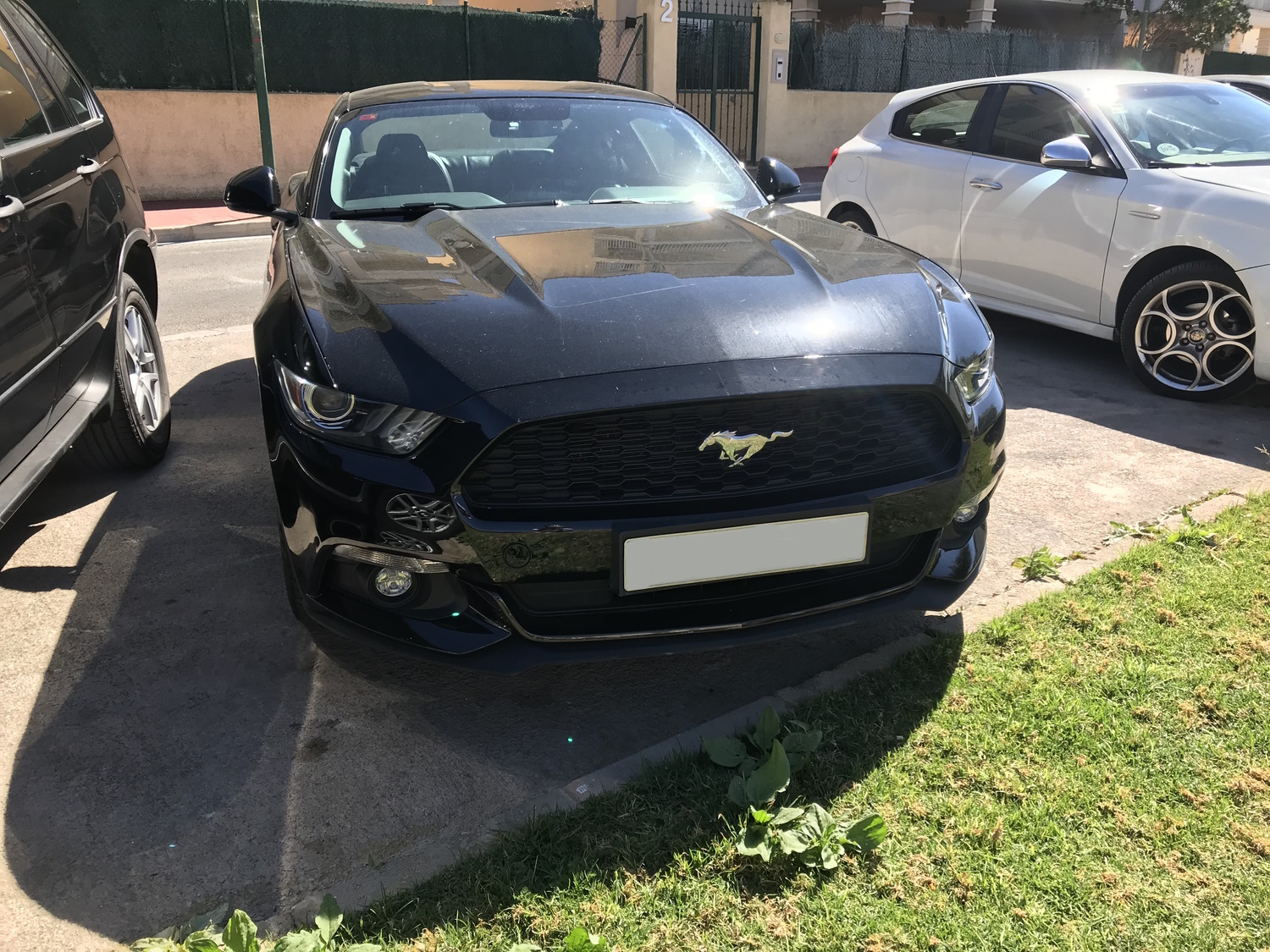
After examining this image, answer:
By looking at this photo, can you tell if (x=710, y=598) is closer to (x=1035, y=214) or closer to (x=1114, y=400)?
(x=1114, y=400)

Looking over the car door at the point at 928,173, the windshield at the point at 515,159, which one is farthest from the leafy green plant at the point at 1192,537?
the car door at the point at 928,173

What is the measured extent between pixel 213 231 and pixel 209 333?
5602mm

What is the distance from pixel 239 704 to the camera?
111 inches

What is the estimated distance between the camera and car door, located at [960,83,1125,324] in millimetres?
5570

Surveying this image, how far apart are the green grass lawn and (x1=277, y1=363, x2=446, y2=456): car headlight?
0.91 m

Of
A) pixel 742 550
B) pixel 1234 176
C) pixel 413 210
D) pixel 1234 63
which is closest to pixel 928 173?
pixel 1234 176

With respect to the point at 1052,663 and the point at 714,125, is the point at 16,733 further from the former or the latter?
the point at 714,125

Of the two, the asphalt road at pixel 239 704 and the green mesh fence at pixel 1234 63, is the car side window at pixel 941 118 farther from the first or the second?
the green mesh fence at pixel 1234 63

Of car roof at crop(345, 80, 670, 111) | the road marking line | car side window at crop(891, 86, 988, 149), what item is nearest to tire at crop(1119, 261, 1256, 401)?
car side window at crop(891, 86, 988, 149)

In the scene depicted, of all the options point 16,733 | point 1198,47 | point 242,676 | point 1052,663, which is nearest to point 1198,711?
point 1052,663

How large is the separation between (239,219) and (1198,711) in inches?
465

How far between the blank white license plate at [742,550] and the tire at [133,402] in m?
2.68

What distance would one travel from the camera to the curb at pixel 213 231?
37.6 ft

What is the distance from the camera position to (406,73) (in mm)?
15164
